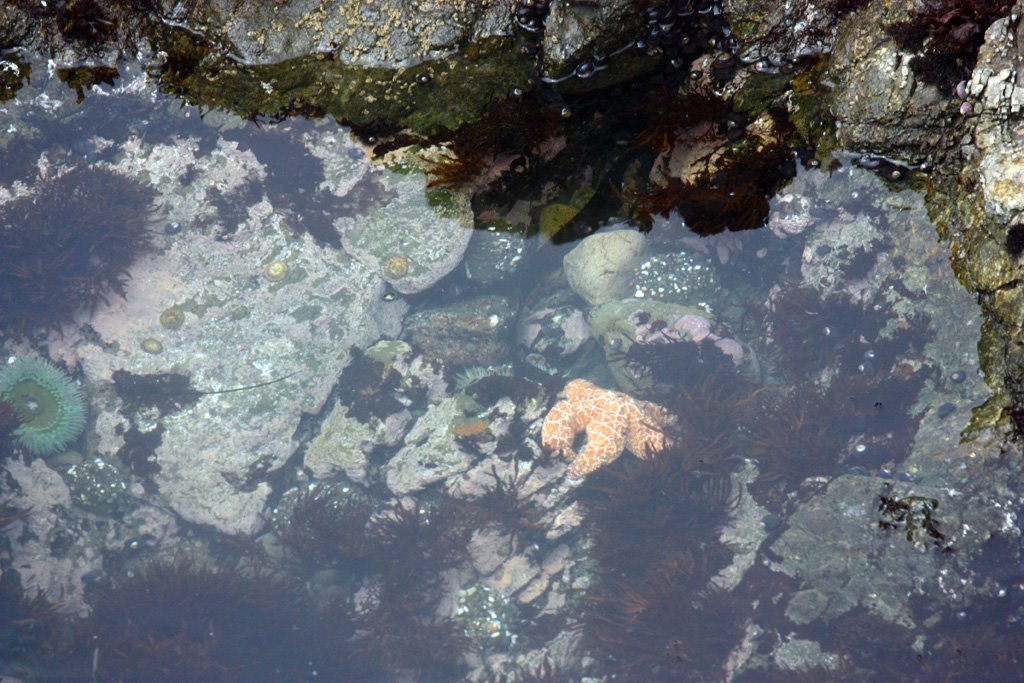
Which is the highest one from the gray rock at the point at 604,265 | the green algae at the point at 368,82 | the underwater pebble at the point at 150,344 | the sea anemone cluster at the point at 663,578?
the green algae at the point at 368,82

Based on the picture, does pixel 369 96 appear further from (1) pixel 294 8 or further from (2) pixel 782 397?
(2) pixel 782 397

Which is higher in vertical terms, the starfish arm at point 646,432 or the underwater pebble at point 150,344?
the underwater pebble at point 150,344

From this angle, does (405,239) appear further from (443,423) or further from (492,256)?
(443,423)

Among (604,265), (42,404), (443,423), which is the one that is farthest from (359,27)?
(42,404)

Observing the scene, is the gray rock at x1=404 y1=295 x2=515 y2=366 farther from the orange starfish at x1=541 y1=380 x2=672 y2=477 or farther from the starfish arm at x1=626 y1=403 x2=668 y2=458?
the starfish arm at x1=626 y1=403 x2=668 y2=458

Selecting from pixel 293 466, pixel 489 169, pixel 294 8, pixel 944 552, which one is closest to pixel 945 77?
pixel 489 169

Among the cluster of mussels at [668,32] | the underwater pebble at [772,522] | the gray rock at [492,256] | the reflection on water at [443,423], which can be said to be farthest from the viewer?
the gray rock at [492,256]

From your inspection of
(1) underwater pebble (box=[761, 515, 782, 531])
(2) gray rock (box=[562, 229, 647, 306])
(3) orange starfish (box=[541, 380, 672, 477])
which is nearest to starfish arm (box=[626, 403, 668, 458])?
(3) orange starfish (box=[541, 380, 672, 477])

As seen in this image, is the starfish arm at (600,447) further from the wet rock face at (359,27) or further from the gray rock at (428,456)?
the wet rock face at (359,27)

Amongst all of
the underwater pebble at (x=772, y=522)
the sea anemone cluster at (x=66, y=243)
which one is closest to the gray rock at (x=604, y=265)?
the underwater pebble at (x=772, y=522)
